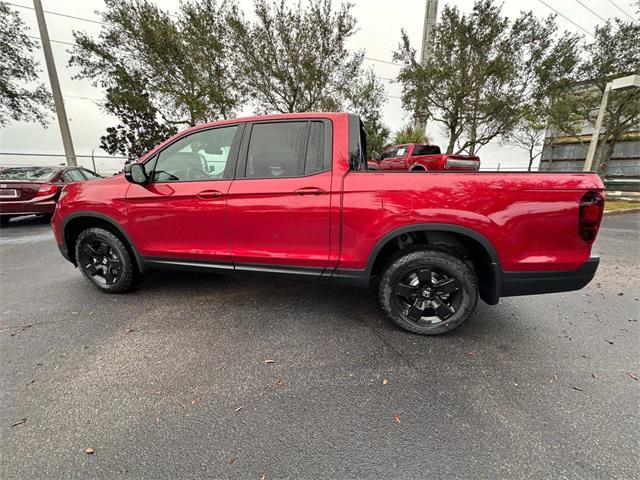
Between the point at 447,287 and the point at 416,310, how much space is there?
333 millimetres

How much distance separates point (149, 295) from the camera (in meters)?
3.18

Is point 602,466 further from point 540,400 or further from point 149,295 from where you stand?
point 149,295

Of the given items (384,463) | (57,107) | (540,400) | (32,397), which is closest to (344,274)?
(384,463)

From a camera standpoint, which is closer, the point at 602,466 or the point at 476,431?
the point at 602,466

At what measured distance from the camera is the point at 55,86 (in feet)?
32.9

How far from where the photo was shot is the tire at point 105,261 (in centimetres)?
305

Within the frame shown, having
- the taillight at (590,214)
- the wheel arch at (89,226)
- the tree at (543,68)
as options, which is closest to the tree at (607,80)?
the tree at (543,68)

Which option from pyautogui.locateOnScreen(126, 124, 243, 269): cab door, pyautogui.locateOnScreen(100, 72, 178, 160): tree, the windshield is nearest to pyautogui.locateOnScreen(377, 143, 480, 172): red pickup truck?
pyautogui.locateOnScreen(126, 124, 243, 269): cab door

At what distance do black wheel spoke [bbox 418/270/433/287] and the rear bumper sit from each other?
53 cm

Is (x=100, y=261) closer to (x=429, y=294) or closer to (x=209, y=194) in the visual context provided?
(x=209, y=194)

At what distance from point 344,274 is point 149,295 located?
235cm

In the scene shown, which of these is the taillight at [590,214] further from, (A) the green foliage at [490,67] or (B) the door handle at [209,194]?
(A) the green foliage at [490,67]

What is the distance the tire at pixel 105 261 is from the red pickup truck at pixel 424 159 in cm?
727

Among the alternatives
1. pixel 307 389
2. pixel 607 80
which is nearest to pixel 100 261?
pixel 307 389
